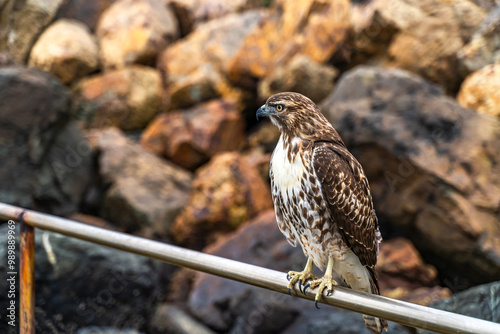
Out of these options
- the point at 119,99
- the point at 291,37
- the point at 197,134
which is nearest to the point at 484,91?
the point at 291,37

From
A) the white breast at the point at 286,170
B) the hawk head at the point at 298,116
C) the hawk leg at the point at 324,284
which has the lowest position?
the hawk leg at the point at 324,284

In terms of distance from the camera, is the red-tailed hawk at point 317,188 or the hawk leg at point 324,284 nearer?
the hawk leg at point 324,284

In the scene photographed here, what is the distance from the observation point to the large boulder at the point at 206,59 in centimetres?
851

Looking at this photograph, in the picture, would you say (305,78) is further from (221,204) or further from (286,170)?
(286,170)

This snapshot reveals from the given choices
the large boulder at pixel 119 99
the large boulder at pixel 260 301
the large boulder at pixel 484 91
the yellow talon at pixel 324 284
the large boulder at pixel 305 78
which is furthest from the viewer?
the large boulder at pixel 119 99

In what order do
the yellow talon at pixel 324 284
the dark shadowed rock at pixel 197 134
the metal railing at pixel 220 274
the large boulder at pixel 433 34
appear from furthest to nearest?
the dark shadowed rock at pixel 197 134 → the large boulder at pixel 433 34 → the yellow talon at pixel 324 284 → the metal railing at pixel 220 274

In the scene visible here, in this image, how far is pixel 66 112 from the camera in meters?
6.61

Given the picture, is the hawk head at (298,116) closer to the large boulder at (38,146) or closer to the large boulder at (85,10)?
the large boulder at (38,146)

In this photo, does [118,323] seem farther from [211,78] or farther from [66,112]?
[211,78]

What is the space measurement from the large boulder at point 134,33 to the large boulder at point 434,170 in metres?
5.23

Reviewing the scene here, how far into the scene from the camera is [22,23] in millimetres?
8609

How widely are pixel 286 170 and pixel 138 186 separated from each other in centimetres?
494

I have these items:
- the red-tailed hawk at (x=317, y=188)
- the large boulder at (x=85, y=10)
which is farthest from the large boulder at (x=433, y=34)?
the large boulder at (x=85, y=10)

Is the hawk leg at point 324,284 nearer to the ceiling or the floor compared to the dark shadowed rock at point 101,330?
nearer to the ceiling
